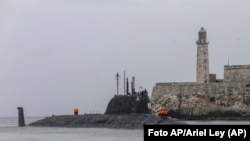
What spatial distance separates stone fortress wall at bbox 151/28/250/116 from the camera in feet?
225

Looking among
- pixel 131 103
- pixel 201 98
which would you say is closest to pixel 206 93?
pixel 201 98

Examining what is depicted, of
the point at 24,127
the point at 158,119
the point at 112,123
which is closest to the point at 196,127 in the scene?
the point at 158,119

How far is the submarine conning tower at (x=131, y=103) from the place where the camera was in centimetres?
4266

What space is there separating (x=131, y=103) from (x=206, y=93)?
26.9 meters

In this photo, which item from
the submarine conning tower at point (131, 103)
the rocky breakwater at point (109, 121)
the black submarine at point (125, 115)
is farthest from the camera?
the submarine conning tower at point (131, 103)

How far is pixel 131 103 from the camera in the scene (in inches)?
1705

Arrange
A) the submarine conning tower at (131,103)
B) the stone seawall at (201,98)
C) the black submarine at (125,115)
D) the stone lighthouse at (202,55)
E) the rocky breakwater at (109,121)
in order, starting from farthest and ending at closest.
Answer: the stone lighthouse at (202,55) < the stone seawall at (201,98) < the submarine conning tower at (131,103) < the black submarine at (125,115) < the rocky breakwater at (109,121)

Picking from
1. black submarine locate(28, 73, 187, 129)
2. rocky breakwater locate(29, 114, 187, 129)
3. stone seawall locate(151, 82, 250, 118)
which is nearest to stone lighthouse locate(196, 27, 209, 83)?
stone seawall locate(151, 82, 250, 118)

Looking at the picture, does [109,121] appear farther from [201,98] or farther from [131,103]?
[201,98]

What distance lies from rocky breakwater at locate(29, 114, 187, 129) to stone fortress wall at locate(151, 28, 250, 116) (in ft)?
74.0

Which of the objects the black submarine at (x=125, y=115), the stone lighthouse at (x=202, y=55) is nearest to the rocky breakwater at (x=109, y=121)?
the black submarine at (x=125, y=115)

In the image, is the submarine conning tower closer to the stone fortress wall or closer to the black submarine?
the black submarine

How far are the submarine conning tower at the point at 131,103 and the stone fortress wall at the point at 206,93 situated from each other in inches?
1017

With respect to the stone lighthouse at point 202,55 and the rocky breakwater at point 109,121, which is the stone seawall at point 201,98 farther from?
the rocky breakwater at point 109,121
